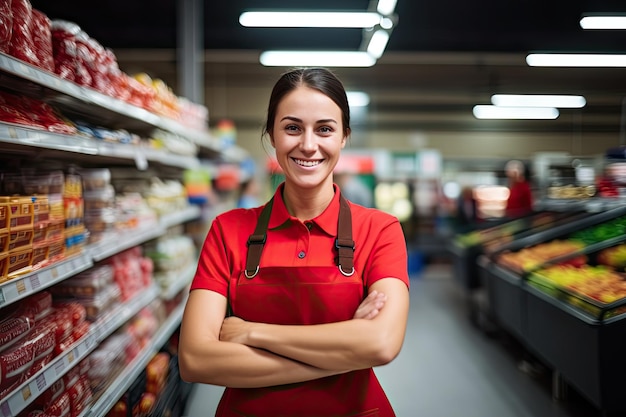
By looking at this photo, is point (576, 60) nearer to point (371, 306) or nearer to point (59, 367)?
point (371, 306)

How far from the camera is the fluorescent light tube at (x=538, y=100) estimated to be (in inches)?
287

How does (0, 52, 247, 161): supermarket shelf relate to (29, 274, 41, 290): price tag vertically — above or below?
above

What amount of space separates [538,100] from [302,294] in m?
8.29

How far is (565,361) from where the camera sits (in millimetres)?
3334

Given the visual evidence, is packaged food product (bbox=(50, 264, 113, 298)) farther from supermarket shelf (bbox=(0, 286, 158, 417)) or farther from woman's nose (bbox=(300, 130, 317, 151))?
woman's nose (bbox=(300, 130, 317, 151))

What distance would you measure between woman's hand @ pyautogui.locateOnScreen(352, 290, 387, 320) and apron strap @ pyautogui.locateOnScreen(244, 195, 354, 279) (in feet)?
0.32

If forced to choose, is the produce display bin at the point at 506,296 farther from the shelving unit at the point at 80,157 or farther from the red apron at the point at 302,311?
the red apron at the point at 302,311

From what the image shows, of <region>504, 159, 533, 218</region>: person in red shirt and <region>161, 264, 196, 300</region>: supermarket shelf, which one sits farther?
<region>504, 159, 533, 218</region>: person in red shirt

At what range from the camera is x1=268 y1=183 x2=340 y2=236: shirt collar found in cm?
166

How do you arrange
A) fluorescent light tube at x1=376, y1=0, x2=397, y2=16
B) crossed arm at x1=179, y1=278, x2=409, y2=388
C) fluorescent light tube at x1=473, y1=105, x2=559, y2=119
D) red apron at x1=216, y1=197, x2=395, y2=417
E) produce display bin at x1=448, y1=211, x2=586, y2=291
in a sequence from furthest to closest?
fluorescent light tube at x1=473, y1=105, x2=559, y2=119 < produce display bin at x1=448, y1=211, x2=586, y2=291 < fluorescent light tube at x1=376, y1=0, x2=397, y2=16 < red apron at x1=216, y1=197, x2=395, y2=417 < crossed arm at x1=179, y1=278, x2=409, y2=388

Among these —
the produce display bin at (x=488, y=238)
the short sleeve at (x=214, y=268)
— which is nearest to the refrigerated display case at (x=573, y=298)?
the produce display bin at (x=488, y=238)

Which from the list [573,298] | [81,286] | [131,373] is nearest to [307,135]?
[81,286]

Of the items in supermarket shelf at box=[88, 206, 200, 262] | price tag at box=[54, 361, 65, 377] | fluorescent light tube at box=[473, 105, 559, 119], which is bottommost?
price tag at box=[54, 361, 65, 377]

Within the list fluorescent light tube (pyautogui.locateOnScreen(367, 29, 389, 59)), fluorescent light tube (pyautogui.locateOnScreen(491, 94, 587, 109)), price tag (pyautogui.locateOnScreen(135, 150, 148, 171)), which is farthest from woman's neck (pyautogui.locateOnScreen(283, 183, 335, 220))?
fluorescent light tube (pyautogui.locateOnScreen(491, 94, 587, 109))
